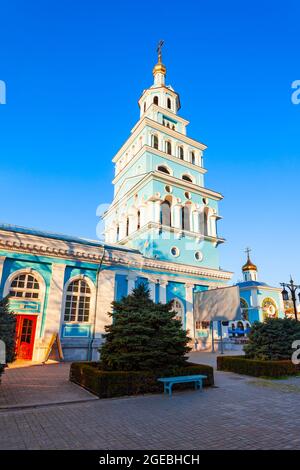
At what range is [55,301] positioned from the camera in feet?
58.5

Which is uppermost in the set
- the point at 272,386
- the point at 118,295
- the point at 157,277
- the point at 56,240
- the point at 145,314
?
the point at 56,240

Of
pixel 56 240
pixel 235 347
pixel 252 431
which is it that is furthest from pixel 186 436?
pixel 235 347

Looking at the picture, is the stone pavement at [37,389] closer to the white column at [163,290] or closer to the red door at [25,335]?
the red door at [25,335]

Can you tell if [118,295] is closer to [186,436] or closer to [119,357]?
[119,357]

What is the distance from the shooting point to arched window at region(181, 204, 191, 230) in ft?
95.6

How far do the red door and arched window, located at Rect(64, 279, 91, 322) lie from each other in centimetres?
207

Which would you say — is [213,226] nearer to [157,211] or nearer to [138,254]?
[157,211]

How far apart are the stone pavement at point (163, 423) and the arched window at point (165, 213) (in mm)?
19491

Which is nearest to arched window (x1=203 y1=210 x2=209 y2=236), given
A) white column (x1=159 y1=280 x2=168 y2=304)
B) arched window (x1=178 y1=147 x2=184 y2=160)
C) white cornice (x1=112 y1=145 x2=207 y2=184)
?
white cornice (x1=112 y1=145 x2=207 y2=184)

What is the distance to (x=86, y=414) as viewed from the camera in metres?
6.96

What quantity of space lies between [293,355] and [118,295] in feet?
38.8

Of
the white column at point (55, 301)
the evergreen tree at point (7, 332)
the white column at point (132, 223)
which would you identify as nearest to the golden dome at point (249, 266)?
the white column at point (132, 223)

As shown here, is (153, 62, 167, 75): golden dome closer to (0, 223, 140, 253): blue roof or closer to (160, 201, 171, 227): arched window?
(160, 201, 171, 227): arched window

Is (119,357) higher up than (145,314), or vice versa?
(145,314)
